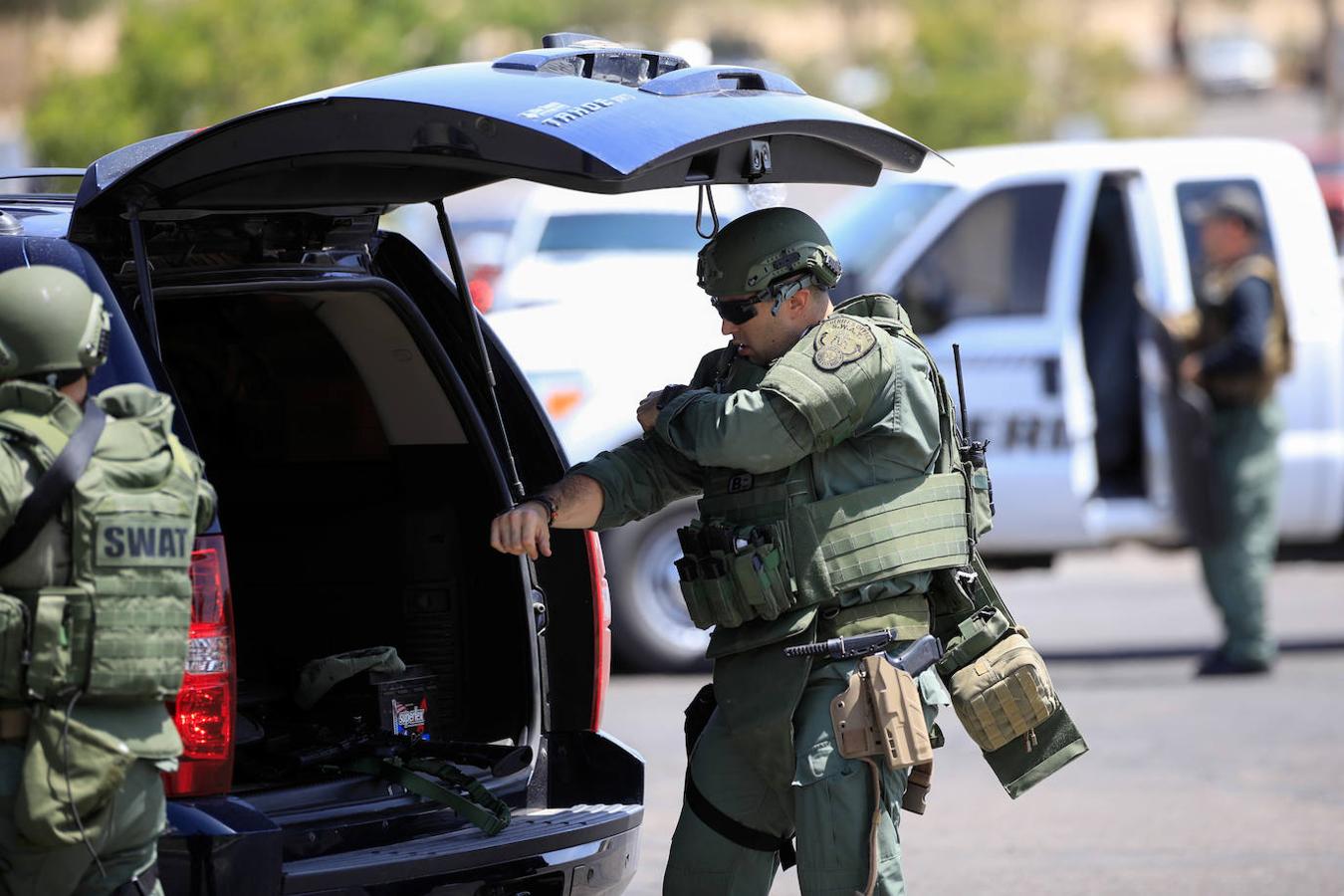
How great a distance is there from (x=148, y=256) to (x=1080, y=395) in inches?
251

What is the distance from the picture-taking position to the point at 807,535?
3.97m

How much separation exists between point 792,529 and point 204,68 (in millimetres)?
17504

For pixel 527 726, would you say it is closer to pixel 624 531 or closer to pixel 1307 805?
pixel 1307 805

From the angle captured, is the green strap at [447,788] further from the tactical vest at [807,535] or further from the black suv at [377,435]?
the tactical vest at [807,535]

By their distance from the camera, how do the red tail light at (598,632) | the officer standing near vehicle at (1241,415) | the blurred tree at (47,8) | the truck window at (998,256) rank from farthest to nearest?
the blurred tree at (47,8)
the truck window at (998,256)
the officer standing near vehicle at (1241,415)
the red tail light at (598,632)

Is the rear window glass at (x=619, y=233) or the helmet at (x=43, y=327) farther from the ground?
the rear window glass at (x=619, y=233)

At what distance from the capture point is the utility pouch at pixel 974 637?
4.20 metres

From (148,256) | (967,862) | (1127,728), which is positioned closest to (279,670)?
(148,256)

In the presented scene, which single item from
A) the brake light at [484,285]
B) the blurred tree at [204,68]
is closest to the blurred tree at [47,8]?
the blurred tree at [204,68]

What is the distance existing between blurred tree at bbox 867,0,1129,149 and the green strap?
28188 mm

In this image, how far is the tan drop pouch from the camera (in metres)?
4.13

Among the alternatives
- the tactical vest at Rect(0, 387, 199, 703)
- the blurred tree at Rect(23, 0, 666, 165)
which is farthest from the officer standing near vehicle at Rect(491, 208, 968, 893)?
the blurred tree at Rect(23, 0, 666, 165)

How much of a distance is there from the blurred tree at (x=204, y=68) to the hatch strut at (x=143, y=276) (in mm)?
16330

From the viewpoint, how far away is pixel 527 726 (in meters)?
4.41
